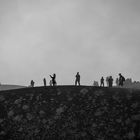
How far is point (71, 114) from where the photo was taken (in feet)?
107

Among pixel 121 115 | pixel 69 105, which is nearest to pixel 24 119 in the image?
pixel 69 105

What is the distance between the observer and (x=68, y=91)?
3706cm

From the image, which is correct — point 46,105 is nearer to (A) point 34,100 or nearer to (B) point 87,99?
(A) point 34,100

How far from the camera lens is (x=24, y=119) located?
32.9 meters

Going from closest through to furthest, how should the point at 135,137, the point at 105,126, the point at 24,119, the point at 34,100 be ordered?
the point at 135,137
the point at 105,126
the point at 24,119
the point at 34,100

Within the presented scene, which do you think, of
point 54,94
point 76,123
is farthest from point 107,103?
point 54,94

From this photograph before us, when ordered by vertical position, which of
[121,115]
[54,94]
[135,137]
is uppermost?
[54,94]

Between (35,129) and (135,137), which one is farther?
(35,129)

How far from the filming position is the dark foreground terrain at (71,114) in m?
29.8

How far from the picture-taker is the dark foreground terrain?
29794mm

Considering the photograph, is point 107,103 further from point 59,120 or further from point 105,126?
point 59,120

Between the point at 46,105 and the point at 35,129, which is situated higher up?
the point at 46,105

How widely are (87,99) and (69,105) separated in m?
2.45

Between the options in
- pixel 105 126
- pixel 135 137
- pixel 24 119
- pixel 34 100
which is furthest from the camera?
pixel 34 100
